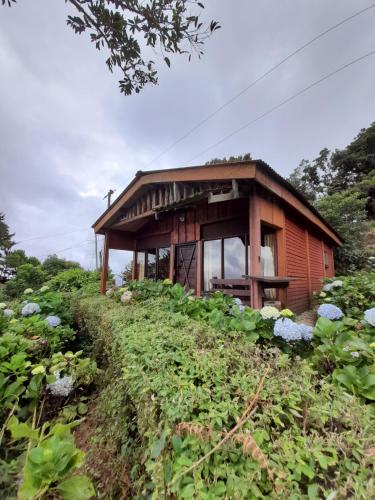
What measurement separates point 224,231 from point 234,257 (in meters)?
0.76

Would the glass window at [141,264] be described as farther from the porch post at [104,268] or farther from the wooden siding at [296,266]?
the wooden siding at [296,266]

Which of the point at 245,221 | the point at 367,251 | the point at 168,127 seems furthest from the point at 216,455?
the point at 367,251

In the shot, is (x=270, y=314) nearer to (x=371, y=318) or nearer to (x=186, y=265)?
(x=371, y=318)

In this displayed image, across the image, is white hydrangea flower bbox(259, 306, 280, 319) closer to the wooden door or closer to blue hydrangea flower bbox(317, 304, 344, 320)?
blue hydrangea flower bbox(317, 304, 344, 320)

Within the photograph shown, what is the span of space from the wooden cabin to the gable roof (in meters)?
0.02

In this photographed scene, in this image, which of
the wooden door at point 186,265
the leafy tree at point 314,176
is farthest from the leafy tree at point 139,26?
the leafy tree at point 314,176

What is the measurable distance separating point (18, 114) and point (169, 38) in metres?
8.96

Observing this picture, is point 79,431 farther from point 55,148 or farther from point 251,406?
point 55,148

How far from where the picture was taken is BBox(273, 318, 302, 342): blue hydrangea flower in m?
1.45

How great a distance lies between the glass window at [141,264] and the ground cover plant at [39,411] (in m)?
5.40

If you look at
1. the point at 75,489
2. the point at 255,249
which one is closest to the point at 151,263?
the point at 255,249

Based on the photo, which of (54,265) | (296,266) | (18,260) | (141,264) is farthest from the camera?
(54,265)

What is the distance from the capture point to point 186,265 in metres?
6.96

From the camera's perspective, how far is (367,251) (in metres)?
13.1
